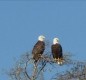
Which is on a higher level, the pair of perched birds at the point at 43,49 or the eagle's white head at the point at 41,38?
the eagle's white head at the point at 41,38

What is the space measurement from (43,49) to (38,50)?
31cm

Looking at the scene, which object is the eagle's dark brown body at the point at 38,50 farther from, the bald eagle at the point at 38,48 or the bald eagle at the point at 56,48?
the bald eagle at the point at 56,48

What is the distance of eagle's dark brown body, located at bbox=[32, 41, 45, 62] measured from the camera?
1132 cm

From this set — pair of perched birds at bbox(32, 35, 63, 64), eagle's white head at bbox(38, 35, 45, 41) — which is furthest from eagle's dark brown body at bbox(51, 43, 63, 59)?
eagle's white head at bbox(38, 35, 45, 41)

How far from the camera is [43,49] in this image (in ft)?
39.7

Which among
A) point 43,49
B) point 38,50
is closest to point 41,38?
point 38,50

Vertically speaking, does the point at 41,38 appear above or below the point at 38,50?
above

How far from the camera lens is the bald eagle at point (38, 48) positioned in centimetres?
1134

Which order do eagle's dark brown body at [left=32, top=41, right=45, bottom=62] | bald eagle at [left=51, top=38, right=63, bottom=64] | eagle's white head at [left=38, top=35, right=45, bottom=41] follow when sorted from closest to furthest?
eagle's dark brown body at [left=32, top=41, right=45, bottom=62]
bald eagle at [left=51, top=38, right=63, bottom=64]
eagle's white head at [left=38, top=35, right=45, bottom=41]

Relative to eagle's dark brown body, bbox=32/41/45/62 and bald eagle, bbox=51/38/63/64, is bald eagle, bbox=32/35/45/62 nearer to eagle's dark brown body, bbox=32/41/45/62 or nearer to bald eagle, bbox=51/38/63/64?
eagle's dark brown body, bbox=32/41/45/62

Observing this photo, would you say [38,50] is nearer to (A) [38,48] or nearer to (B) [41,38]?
(A) [38,48]

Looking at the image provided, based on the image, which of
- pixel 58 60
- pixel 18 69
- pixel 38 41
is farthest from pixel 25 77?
pixel 38 41

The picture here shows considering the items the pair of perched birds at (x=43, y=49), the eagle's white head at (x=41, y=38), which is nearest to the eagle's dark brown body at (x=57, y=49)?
the pair of perched birds at (x=43, y=49)

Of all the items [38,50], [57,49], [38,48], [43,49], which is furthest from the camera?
[57,49]
